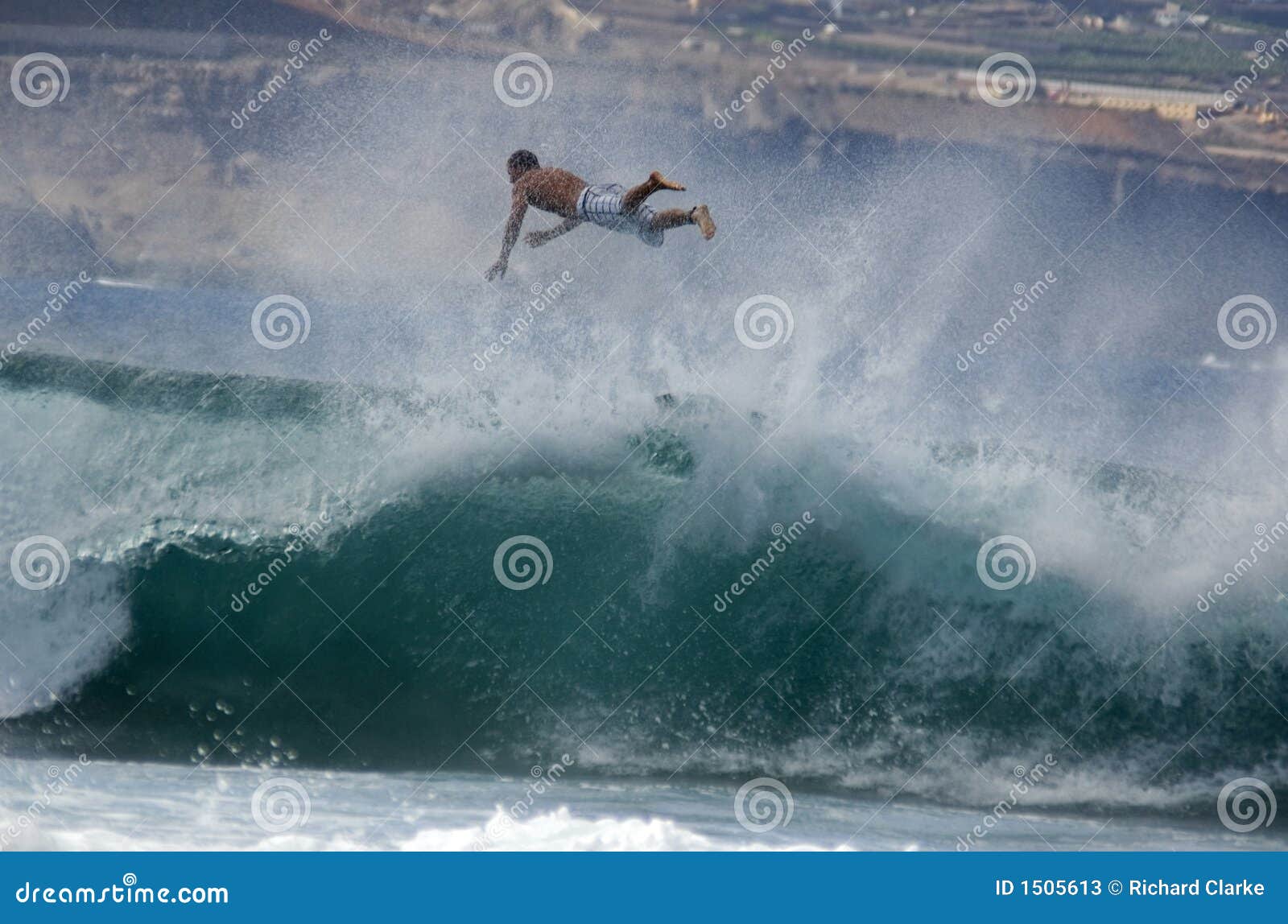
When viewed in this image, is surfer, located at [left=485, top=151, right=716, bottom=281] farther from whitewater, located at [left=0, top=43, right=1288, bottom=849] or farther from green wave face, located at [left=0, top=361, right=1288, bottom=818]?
green wave face, located at [left=0, top=361, right=1288, bottom=818]

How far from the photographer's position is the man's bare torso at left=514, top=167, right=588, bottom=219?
9461mm

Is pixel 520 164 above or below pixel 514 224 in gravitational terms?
above

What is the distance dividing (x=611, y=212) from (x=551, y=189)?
0.66 meters

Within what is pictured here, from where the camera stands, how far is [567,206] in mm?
9508

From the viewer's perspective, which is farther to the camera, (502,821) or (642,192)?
(502,821)

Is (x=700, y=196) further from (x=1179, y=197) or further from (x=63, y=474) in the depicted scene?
(x=63, y=474)

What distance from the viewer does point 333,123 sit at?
12570mm

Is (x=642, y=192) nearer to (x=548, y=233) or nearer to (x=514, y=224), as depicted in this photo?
(x=548, y=233)

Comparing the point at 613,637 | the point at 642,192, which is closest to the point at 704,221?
the point at 642,192

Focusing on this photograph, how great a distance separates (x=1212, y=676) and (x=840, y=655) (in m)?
3.81

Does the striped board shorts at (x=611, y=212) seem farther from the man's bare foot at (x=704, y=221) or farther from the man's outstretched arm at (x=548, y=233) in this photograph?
the man's bare foot at (x=704, y=221)

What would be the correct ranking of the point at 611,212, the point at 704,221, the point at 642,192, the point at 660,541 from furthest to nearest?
1. the point at 660,541
2. the point at 611,212
3. the point at 642,192
4. the point at 704,221

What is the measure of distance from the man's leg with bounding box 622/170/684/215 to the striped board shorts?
0.21 feet

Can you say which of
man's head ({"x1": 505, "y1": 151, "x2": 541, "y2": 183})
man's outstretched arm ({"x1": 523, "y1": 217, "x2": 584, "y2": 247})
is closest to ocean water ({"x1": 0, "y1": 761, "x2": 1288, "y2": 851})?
man's outstretched arm ({"x1": 523, "y1": 217, "x2": 584, "y2": 247})
